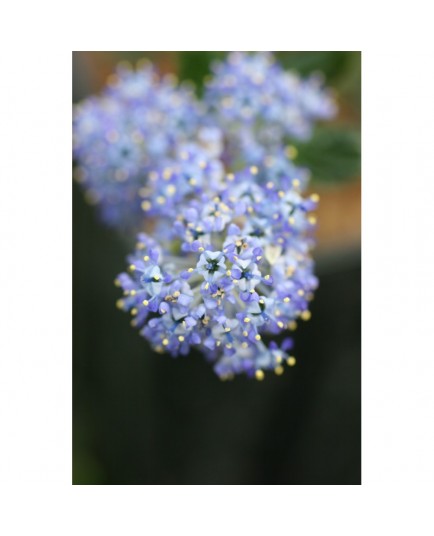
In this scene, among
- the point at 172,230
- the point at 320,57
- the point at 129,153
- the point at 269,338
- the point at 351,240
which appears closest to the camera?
the point at 172,230

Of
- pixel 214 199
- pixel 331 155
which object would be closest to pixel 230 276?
pixel 214 199

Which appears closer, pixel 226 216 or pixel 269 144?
pixel 226 216

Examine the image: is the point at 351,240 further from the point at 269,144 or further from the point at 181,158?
the point at 181,158

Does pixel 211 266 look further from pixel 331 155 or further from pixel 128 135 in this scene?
pixel 331 155

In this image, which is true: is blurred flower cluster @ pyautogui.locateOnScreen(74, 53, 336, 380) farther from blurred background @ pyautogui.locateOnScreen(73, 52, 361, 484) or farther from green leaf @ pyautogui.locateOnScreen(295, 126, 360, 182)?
blurred background @ pyautogui.locateOnScreen(73, 52, 361, 484)

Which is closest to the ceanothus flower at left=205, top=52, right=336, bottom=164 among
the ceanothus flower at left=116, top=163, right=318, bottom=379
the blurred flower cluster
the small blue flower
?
the blurred flower cluster

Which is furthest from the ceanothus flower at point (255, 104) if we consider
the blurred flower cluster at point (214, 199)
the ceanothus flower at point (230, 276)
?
the ceanothus flower at point (230, 276)

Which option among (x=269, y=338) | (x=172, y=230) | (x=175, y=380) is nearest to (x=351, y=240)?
(x=269, y=338)
